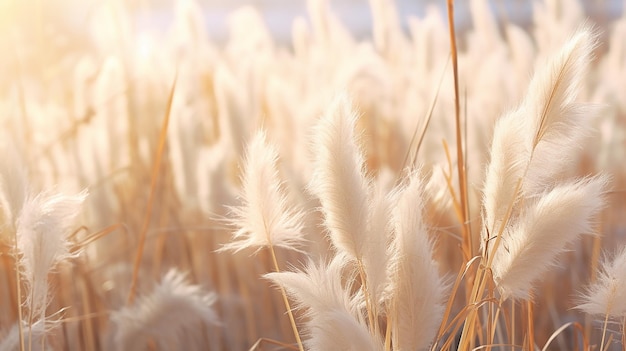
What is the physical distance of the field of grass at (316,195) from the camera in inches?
22.2

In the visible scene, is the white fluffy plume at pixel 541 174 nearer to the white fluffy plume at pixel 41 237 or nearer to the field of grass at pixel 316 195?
the field of grass at pixel 316 195

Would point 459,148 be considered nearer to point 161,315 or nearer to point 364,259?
point 364,259

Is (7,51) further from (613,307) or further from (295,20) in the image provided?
(613,307)

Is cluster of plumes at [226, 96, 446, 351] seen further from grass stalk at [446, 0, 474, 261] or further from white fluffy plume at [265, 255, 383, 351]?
grass stalk at [446, 0, 474, 261]

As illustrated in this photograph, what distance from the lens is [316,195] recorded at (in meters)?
0.65

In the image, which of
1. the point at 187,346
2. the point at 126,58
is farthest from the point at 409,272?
→ the point at 126,58

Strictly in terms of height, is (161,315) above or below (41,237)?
below

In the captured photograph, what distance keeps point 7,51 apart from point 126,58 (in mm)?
668

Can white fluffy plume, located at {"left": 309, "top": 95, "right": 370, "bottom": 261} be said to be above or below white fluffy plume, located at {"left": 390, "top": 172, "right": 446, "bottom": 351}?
above

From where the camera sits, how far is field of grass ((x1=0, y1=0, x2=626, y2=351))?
22.2 inches

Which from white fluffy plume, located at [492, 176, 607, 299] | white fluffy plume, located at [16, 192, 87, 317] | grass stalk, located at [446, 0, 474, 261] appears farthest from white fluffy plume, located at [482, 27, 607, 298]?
white fluffy plume, located at [16, 192, 87, 317]

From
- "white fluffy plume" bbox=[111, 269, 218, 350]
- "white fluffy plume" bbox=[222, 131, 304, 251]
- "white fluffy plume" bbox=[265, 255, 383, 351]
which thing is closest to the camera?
"white fluffy plume" bbox=[265, 255, 383, 351]

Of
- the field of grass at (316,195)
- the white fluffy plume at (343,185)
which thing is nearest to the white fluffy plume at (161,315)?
the field of grass at (316,195)

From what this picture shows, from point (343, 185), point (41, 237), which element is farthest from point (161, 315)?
point (343, 185)
